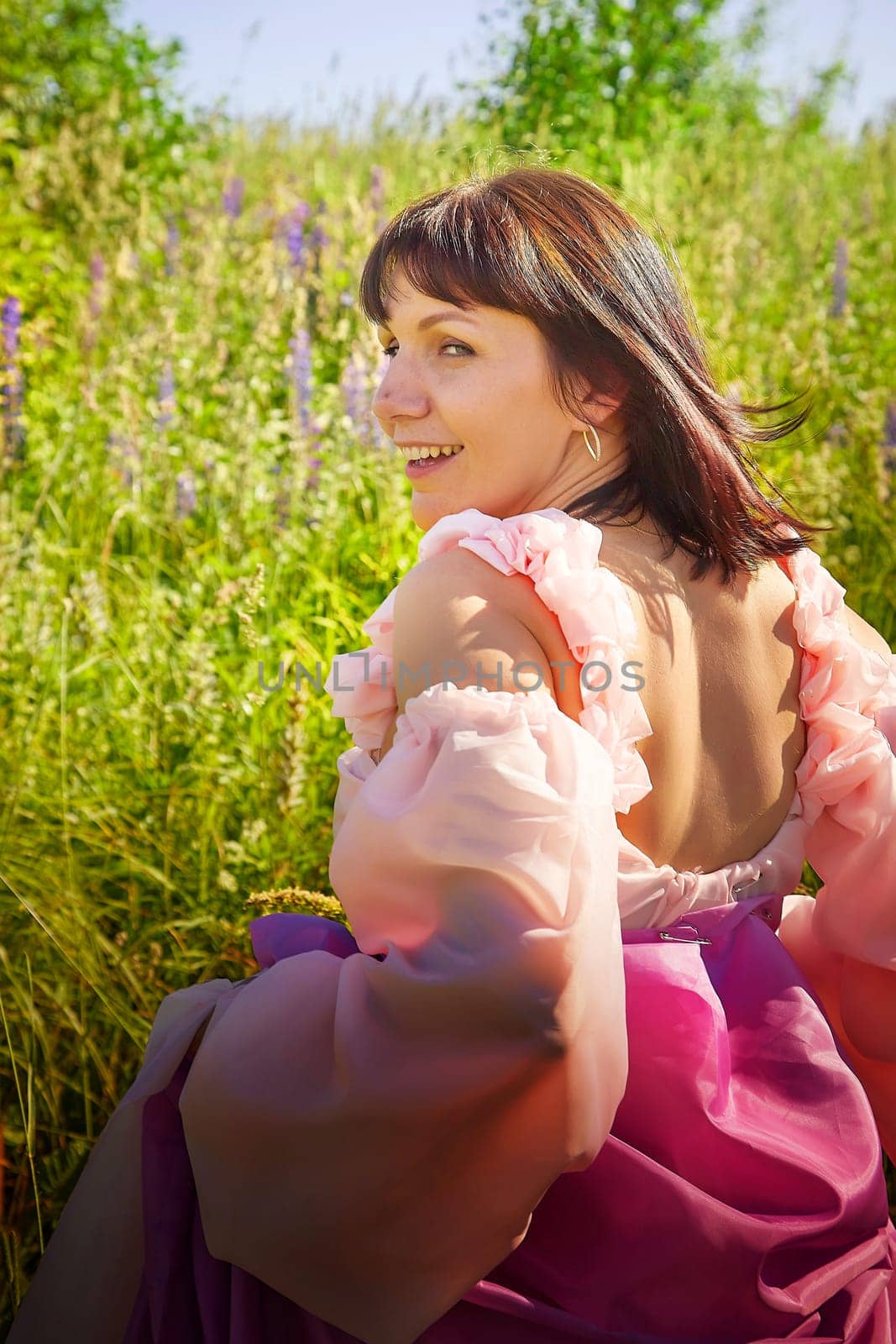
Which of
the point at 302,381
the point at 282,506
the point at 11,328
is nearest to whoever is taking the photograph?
the point at 282,506

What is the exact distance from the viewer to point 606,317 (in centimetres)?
141

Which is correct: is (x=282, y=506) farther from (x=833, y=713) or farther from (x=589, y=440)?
(x=833, y=713)

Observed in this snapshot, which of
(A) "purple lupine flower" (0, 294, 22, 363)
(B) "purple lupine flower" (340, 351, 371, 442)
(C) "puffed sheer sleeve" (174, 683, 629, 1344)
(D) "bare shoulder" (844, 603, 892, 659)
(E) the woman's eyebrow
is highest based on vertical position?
(A) "purple lupine flower" (0, 294, 22, 363)

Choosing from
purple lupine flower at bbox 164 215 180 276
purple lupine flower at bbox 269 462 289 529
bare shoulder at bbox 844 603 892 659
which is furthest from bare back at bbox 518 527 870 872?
purple lupine flower at bbox 164 215 180 276

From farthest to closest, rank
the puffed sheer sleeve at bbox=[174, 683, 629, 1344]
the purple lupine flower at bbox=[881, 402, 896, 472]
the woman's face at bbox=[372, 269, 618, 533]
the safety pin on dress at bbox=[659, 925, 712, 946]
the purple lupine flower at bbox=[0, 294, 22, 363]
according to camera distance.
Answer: the purple lupine flower at bbox=[0, 294, 22, 363] < the purple lupine flower at bbox=[881, 402, 896, 472] < the woman's face at bbox=[372, 269, 618, 533] < the safety pin on dress at bbox=[659, 925, 712, 946] < the puffed sheer sleeve at bbox=[174, 683, 629, 1344]

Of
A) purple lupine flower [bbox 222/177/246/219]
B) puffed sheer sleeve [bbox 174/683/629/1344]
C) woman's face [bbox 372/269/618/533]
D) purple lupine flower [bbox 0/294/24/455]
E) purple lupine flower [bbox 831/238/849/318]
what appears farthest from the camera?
purple lupine flower [bbox 222/177/246/219]

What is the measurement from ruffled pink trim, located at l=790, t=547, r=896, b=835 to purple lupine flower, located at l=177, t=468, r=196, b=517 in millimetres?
2128

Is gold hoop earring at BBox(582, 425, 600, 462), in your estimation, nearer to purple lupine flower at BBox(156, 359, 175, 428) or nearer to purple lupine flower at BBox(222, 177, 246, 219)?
purple lupine flower at BBox(156, 359, 175, 428)

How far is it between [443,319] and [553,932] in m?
0.74

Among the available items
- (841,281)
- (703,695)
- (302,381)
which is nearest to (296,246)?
(302,381)

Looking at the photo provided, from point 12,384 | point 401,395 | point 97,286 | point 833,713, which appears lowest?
point 833,713

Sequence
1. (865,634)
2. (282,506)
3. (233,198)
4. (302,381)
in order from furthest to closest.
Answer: (233,198)
(302,381)
(282,506)
(865,634)

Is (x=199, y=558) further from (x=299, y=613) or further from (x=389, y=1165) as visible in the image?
(x=389, y=1165)

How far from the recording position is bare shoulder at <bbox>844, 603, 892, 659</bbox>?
5.10ft
